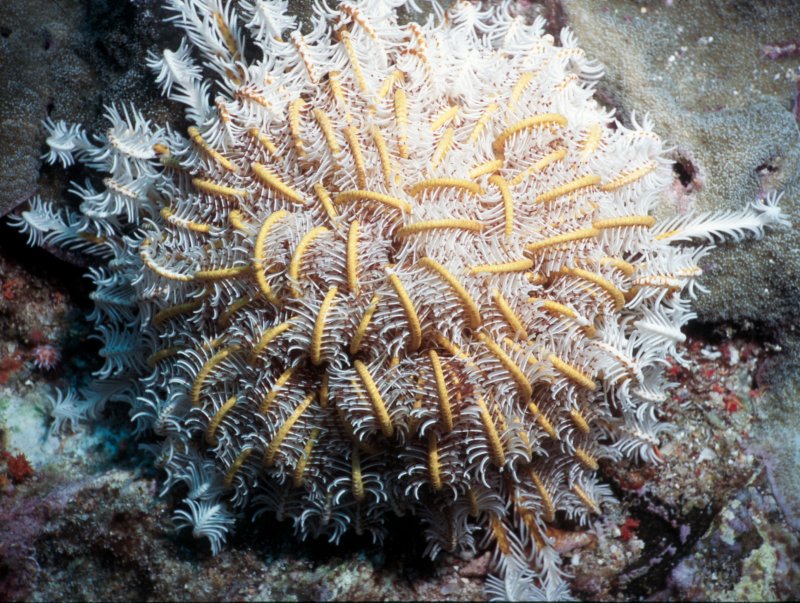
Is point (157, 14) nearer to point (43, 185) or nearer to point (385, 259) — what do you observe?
point (43, 185)

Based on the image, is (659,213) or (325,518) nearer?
(325,518)

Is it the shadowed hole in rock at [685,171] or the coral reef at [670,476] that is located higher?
the shadowed hole in rock at [685,171]

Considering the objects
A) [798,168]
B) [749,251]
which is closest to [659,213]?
[749,251]

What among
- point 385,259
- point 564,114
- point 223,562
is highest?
point 564,114

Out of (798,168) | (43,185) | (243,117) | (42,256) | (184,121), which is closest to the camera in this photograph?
(243,117)

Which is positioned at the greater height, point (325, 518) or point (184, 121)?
point (184, 121)

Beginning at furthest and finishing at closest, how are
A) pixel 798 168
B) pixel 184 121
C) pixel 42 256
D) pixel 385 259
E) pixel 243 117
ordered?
pixel 42 256
pixel 184 121
pixel 798 168
pixel 243 117
pixel 385 259

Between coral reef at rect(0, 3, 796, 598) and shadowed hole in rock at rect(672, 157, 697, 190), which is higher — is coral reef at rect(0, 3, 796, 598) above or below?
below

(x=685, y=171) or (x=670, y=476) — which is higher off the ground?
(x=685, y=171)

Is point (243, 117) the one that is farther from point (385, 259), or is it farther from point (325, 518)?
point (325, 518)

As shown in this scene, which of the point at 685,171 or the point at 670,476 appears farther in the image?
the point at 670,476
